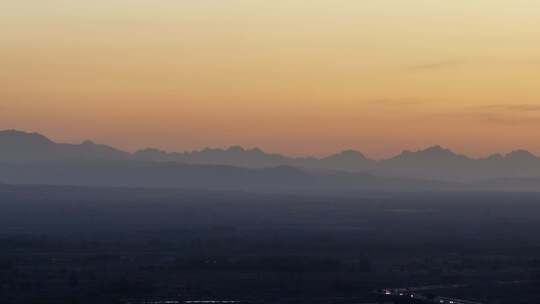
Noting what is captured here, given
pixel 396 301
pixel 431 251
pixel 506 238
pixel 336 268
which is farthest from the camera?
pixel 506 238

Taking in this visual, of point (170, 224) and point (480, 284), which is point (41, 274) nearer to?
point (480, 284)

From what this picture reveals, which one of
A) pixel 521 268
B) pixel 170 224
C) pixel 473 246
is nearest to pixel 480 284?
pixel 521 268


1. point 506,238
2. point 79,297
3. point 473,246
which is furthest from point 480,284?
point 506,238

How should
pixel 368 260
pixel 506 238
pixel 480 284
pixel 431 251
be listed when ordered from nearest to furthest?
pixel 480 284 < pixel 368 260 < pixel 431 251 < pixel 506 238

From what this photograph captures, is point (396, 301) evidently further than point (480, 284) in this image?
→ No

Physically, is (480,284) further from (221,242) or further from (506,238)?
(506,238)

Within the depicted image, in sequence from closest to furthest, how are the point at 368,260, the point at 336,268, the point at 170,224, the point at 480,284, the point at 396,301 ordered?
the point at 396,301 → the point at 480,284 → the point at 336,268 → the point at 368,260 → the point at 170,224

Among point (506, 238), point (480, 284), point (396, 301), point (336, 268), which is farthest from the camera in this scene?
point (506, 238)

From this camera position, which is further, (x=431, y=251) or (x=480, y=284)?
(x=431, y=251)
